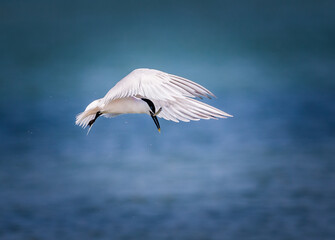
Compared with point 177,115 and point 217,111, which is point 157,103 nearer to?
point 177,115

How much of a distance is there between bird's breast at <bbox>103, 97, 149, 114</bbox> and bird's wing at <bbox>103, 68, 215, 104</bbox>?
0.25m

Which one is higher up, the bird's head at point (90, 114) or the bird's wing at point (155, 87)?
the bird's head at point (90, 114)

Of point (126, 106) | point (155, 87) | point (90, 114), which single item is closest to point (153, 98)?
point (155, 87)

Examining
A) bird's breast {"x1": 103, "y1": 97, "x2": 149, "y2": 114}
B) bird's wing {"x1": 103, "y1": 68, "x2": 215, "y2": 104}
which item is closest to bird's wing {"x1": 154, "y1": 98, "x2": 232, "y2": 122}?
bird's breast {"x1": 103, "y1": 97, "x2": 149, "y2": 114}

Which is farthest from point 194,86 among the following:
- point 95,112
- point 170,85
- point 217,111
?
point 95,112

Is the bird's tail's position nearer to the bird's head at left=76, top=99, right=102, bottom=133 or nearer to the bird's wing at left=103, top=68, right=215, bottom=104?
the bird's head at left=76, top=99, right=102, bottom=133

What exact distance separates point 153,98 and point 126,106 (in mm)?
368

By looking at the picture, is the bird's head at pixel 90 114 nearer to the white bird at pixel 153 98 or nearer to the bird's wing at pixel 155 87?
the white bird at pixel 153 98

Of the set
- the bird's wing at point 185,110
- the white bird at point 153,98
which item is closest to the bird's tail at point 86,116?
the white bird at point 153,98

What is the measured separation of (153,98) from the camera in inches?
76.8

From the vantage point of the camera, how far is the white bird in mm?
1936

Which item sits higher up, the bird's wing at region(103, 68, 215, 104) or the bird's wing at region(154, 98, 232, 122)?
the bird's wing at region(154, 98, 232, 122)

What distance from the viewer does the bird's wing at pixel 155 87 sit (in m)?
1.91

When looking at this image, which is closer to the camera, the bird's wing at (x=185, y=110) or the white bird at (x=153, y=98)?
the white bird at (x=153, y=98)
